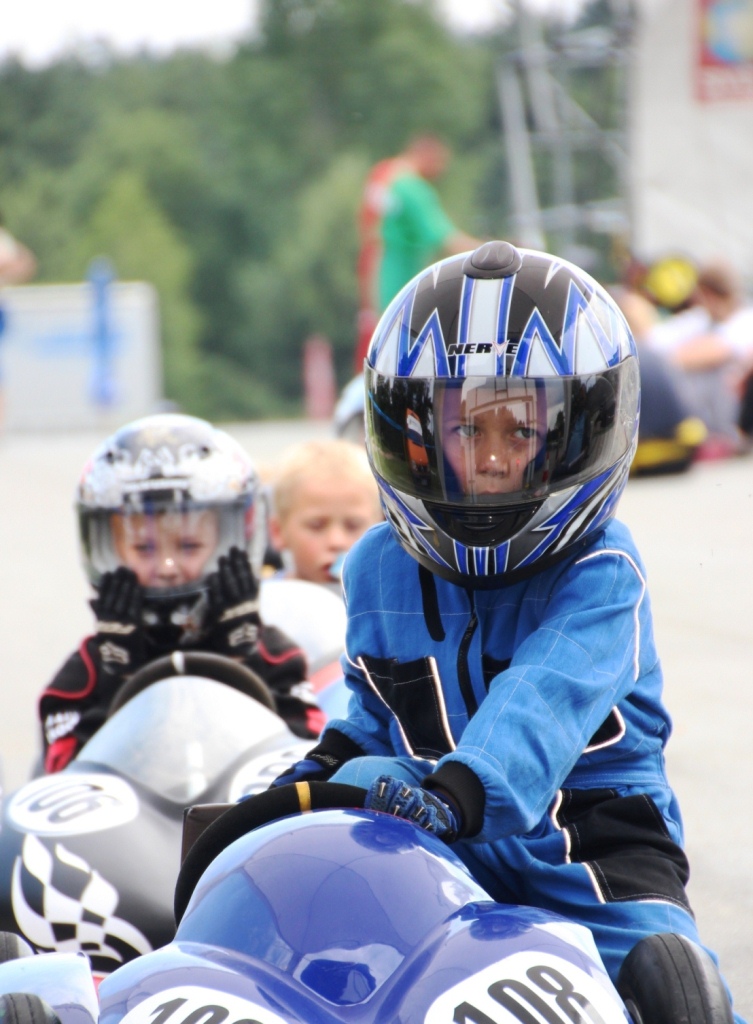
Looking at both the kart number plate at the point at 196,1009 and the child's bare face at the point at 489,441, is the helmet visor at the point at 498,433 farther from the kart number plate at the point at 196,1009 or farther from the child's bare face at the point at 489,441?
the kart number plate at the point at 196,1009

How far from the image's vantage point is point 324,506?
508cm

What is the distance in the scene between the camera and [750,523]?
30.6 feet

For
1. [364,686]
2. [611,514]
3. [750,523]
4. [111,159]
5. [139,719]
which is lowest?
[750,523]

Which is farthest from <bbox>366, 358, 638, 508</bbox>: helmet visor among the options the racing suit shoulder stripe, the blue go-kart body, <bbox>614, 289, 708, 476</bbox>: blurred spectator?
<bbox>614, 289, 708, 476</bbox>: blurred spectator

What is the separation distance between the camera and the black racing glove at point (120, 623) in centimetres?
394

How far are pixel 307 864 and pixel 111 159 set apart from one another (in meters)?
59.3

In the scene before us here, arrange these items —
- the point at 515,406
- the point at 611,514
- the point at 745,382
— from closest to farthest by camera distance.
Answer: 1. the point at 515,406
2. the point at 611,514
3. the point at 745,382

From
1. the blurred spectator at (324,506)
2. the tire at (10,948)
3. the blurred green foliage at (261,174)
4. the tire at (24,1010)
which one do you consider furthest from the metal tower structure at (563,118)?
the blurred green foliage at (261,174)

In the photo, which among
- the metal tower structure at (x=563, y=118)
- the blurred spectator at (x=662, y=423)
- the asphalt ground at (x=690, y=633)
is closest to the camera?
the asphalt ground at (x=690, y=633)

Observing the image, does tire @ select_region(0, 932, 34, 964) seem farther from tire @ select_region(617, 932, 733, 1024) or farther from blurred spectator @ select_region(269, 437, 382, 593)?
blurred spectator @ select_region(269, 437, 382, 593)

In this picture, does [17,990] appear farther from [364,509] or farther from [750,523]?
[750,523]

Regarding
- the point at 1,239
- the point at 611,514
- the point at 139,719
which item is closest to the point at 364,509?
the point at 139,719

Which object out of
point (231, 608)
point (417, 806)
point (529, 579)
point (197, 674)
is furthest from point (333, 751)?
point (231, 608)

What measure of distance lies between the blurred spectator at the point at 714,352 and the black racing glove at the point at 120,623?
8.51m
